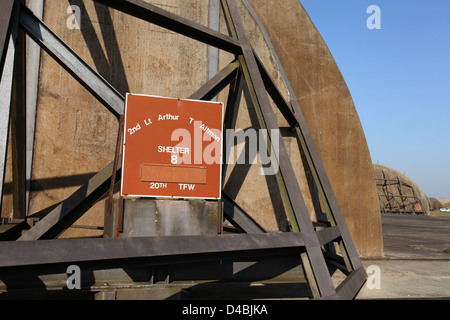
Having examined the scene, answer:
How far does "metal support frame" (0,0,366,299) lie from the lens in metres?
3.10

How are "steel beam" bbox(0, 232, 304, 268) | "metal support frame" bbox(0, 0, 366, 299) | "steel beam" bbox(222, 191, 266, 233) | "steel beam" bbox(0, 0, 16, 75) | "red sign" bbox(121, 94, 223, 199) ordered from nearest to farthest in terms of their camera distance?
"steel beam" bbox(0, 232, 304, 268) → "metal support frame" bbox(0, 0, 366, 299) → "steel beam" bbox(0, 0, 16, 75) → "red sign" bbox(121, 94, 223, 199) → "steel beam" bbox(222, 191, 266, 233)

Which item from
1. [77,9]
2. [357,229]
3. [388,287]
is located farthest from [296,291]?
[77,9]

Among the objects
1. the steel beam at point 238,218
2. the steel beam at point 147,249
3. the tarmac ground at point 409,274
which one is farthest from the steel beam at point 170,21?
the tarmac ground at point 409,274

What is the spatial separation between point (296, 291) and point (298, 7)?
6.47 metres

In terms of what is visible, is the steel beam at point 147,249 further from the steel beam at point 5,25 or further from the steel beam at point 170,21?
the steel beam at point 170,21

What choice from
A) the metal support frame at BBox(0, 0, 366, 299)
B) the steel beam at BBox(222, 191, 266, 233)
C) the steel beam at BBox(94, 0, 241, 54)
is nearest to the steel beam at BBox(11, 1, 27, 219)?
the metal support frame at BBox(0, 0, 366, 299)

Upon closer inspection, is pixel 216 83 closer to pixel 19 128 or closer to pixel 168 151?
pixel 168 151

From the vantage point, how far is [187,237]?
11.7ft

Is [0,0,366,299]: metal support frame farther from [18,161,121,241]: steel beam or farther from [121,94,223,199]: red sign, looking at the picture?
[121,94,223,199]: red sign

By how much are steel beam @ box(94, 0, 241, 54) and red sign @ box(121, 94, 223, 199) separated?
1.04 m

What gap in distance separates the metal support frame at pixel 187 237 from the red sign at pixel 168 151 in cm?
26

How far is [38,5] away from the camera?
7105 millimetres

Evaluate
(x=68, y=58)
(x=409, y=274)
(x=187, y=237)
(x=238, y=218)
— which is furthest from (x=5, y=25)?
(x=409, y=274)

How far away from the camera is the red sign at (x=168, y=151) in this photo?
442 centimetres
